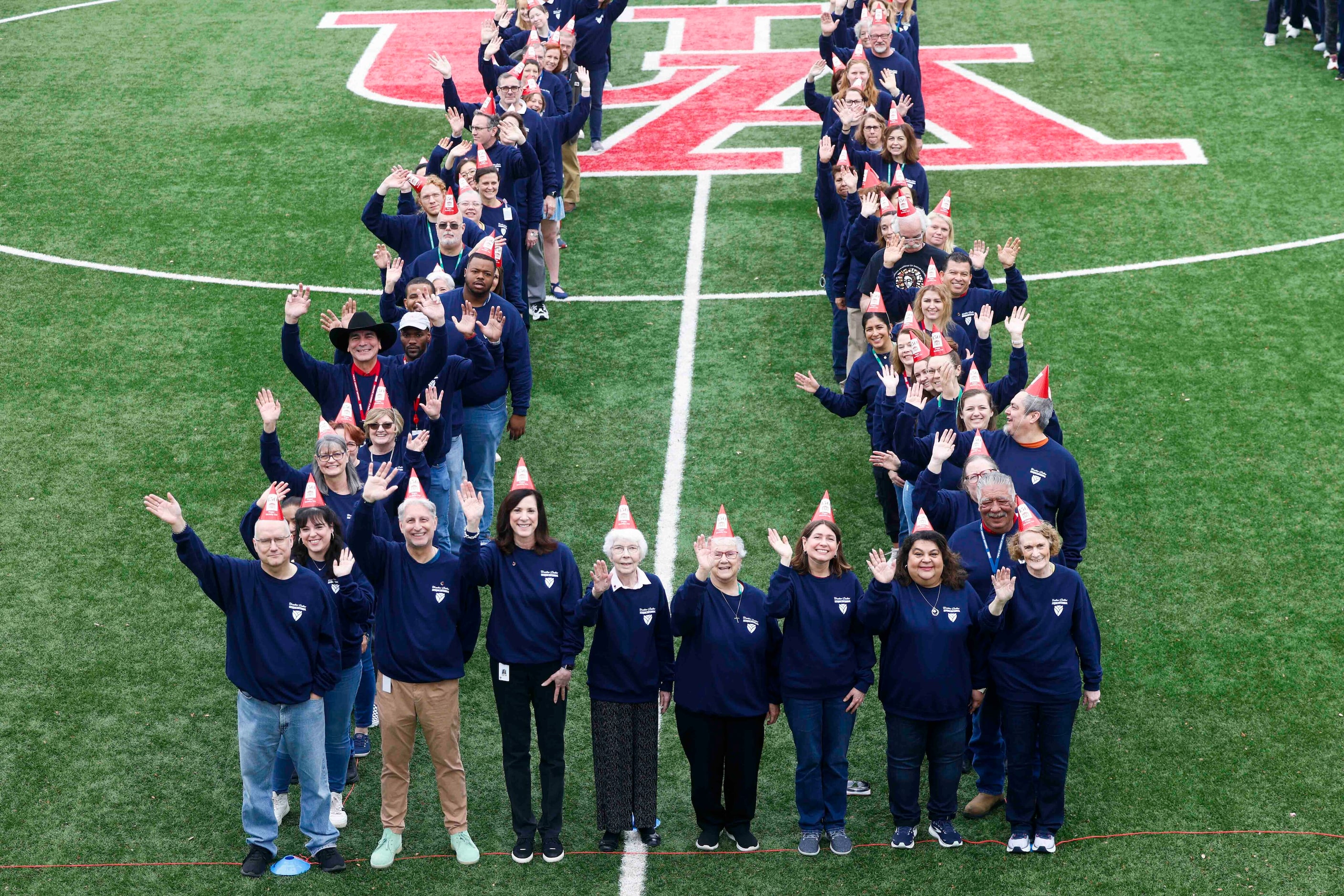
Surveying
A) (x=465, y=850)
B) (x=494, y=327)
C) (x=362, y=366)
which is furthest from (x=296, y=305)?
(x=465, y=850)

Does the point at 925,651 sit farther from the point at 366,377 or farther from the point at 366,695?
the point at 366,377

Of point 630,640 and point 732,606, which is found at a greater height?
point 732,606

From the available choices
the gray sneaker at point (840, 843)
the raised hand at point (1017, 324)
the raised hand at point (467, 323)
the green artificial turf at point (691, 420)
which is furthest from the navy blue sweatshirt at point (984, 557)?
the raised hand at point (467, 323)

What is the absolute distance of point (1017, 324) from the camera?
10117mm

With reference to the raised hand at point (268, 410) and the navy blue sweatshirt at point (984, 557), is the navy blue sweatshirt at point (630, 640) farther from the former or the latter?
the raised hand at point (268, 410)

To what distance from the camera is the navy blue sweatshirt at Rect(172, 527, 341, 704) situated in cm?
770

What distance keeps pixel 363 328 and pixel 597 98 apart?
958cm

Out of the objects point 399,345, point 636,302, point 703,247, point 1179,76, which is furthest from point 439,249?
point 1179,76

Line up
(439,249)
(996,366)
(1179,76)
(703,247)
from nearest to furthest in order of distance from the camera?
(439,249)
(996,366)
(703,247)
(1179,76)

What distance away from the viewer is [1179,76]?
19.9 metres

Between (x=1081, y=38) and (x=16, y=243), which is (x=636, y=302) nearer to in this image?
(x=16, y=243)

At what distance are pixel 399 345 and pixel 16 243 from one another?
25.5 feet

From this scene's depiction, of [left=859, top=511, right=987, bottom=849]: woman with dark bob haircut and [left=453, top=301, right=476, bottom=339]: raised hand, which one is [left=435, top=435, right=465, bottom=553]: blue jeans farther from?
[left=859, top=511, right=987, bottom=849]: woman with dark bob haircut

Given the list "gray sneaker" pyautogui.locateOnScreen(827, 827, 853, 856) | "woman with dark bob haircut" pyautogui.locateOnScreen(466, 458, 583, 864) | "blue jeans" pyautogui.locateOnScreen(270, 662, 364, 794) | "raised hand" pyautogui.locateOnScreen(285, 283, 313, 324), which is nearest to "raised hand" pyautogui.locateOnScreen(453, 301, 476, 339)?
"raised hand" pyautogui.locateOnScreen(285, 283, 313, 324)
